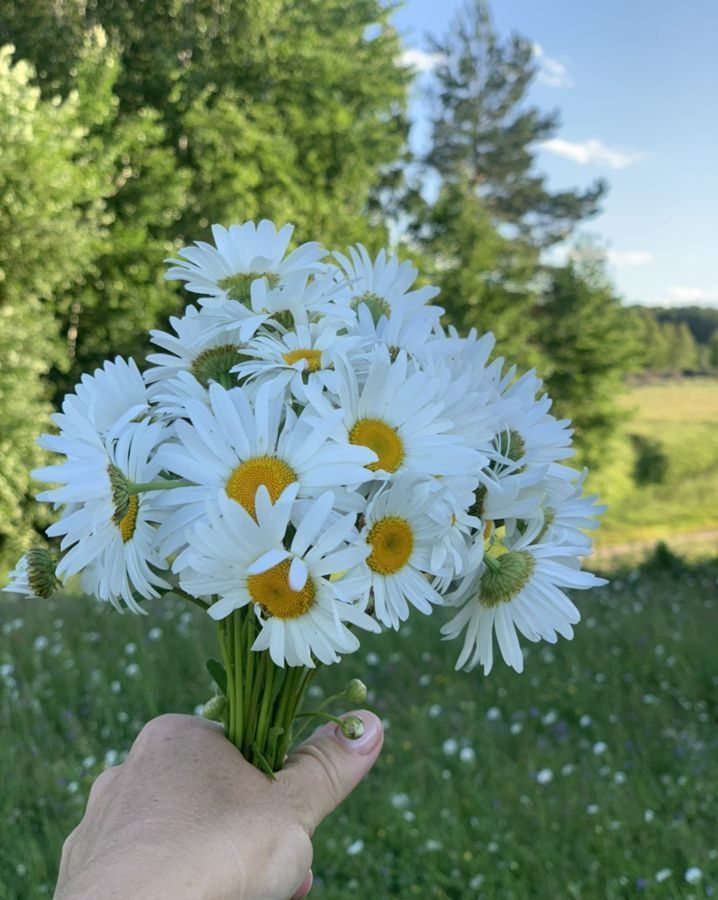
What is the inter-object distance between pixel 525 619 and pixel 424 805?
2.35m

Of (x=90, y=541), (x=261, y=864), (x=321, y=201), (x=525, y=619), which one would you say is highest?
(x=321, y=201)

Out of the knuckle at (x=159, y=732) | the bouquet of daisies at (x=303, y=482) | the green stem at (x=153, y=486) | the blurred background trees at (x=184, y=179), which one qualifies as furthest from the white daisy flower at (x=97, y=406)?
the blurred background trees at (x=184, y=179)

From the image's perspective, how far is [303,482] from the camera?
102 centimetres

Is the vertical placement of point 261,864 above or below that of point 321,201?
below

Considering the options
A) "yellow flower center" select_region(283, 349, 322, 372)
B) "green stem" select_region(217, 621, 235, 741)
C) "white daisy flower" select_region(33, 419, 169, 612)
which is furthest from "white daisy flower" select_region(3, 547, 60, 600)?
"yellow flower center" select_region(283, 349, 322, 372)

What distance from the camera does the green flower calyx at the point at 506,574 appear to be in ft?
3.95

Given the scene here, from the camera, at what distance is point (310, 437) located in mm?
1016

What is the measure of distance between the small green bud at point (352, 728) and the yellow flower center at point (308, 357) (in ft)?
1.93

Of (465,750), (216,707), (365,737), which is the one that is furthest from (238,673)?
(465,750)

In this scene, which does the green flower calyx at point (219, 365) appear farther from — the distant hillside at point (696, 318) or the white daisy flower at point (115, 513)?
the distant hillside at point (696, 318)

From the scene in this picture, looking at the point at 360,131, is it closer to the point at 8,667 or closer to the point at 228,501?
the point at 8,667

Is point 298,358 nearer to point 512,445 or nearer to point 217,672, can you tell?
point 512,445

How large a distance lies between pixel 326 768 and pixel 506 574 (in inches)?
17.3

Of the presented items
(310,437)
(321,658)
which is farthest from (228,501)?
(321,658)
